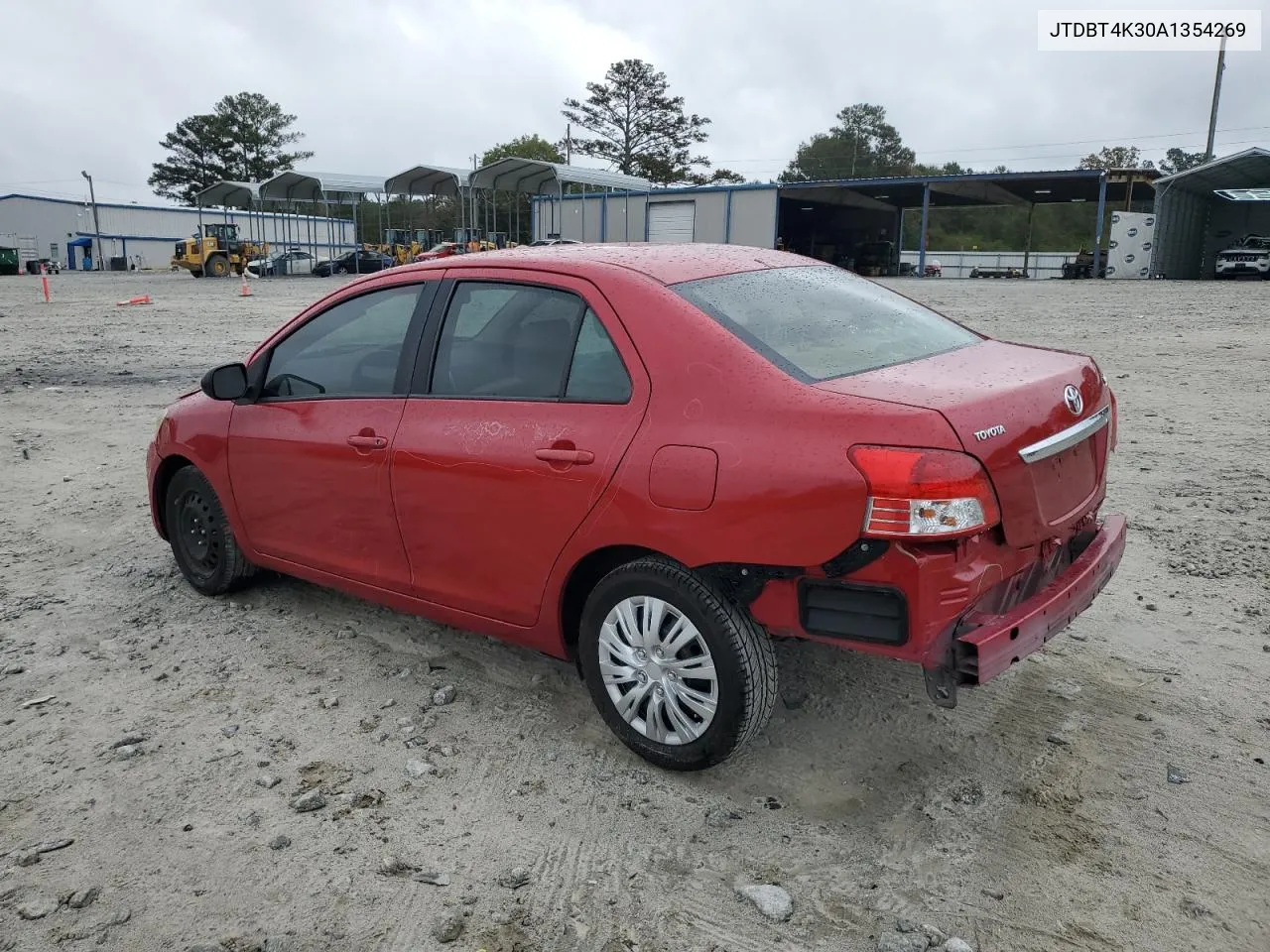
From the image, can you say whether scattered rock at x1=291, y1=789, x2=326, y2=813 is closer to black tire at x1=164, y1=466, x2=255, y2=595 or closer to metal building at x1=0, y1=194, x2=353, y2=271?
black tire at x1=164, y1=466, x2=255, y2=595

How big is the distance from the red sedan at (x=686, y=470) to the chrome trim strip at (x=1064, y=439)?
1 cm

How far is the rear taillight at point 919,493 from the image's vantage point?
252 centimetres

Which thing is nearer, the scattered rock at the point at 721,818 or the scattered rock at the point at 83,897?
the scattered rock at the point at 83,897

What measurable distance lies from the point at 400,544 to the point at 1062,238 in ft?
277

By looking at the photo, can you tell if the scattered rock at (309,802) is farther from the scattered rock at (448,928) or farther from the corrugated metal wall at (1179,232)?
the corrugated metal wall at (1179,232)

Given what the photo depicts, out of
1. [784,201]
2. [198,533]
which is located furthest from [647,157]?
[198,533]

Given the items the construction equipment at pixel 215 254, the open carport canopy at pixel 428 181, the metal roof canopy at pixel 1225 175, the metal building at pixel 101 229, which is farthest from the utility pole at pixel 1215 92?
the metal building at pixel 101 229

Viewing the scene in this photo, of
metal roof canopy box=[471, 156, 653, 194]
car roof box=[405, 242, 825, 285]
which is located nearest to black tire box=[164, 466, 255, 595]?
car roof box=[405, 242, 825, 285]

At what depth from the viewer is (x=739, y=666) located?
285 centimetres

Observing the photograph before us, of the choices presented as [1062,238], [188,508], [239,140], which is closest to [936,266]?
[1062,238]

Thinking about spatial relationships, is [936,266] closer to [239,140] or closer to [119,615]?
[119,615]

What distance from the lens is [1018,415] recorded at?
276 cm

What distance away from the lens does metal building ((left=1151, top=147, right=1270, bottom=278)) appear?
37.1 m

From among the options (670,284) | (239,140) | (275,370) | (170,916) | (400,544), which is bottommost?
(170,916)
